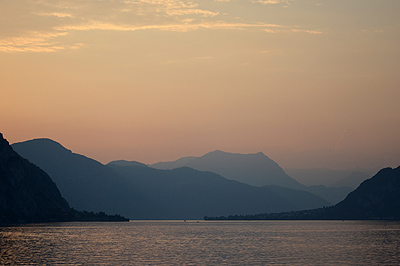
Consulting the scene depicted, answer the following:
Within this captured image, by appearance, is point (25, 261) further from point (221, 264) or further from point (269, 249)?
Result: point (269, 249)

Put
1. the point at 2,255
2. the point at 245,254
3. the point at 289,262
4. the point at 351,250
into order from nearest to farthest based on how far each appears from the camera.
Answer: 1. the point at 289,262
2. the point at 2,255
3. the point at 245,254
4. the point at 351,250

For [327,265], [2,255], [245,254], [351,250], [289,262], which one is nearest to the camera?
[327,265]

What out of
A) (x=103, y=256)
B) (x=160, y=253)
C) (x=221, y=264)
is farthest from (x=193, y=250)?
(x=221, y=264)

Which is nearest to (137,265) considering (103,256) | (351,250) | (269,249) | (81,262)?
(81,262)

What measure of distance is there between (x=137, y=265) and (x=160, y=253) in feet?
79.1

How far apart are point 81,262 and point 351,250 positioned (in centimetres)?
6066

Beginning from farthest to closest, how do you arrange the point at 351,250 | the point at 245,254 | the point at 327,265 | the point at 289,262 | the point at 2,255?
1. the point at 351,250
2. the point at 245,254
3. the point at 2,255
4. the point at 289,262
5. the point at 327,265

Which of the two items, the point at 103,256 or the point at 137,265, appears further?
the point at 103,256

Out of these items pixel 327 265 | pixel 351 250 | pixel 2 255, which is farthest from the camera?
pixel 351 250

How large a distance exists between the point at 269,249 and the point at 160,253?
27031mm

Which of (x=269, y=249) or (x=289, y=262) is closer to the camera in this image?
(x=289, y=262)

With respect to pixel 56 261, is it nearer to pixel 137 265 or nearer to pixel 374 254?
pixel 137 265

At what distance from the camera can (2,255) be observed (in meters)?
108

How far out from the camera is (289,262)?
10056 cm
